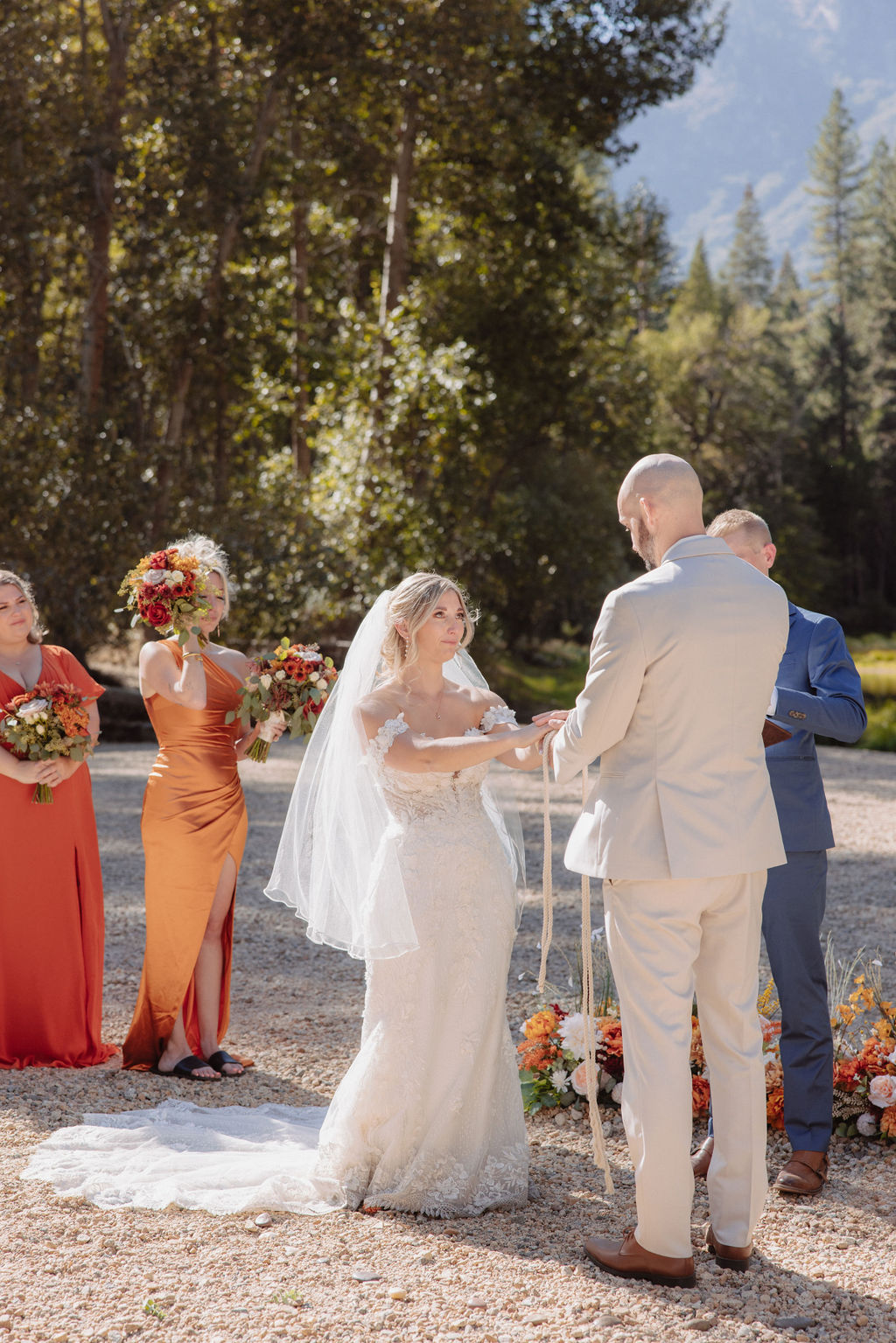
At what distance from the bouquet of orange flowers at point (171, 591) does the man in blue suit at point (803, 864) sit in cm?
211

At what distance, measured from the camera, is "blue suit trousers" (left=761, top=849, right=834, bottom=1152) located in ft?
12.5

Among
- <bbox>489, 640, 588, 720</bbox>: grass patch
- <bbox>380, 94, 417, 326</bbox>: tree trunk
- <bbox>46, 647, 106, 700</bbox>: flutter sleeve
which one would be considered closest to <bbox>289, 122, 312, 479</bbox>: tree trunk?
<bbox>380, 94, 417, 326</bbox>: tree trunk

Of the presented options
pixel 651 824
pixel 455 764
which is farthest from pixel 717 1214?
pixel 455 764

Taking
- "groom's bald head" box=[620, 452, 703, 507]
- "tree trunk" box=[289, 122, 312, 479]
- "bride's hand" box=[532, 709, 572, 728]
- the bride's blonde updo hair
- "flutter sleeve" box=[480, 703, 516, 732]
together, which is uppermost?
"tree trunk" box=[289, 122, 312, 479]

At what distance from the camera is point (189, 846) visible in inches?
195

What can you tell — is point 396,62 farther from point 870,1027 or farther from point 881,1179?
point 881,1179

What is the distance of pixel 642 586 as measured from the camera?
10.0 ft

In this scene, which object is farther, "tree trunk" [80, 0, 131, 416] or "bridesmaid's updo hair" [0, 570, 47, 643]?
"tree trunk" [80, 0, 131, 416]

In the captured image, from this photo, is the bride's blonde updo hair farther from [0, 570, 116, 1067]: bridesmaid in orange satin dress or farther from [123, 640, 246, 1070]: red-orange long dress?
[0, 570, 116, 1067]: bridesmaid in orange satin dress

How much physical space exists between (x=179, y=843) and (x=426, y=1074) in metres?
1.68

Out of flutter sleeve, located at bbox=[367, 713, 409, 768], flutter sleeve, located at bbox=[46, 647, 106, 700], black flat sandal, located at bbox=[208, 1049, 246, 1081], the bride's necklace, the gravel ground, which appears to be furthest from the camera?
flutter sleeve, located at bbox=[46, 647, 106, 700]

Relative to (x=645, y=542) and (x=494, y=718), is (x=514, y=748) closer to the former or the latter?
(x=494, y=718)

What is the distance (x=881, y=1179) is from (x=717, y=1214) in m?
1.04

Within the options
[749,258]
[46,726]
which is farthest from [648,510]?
[749,258]
